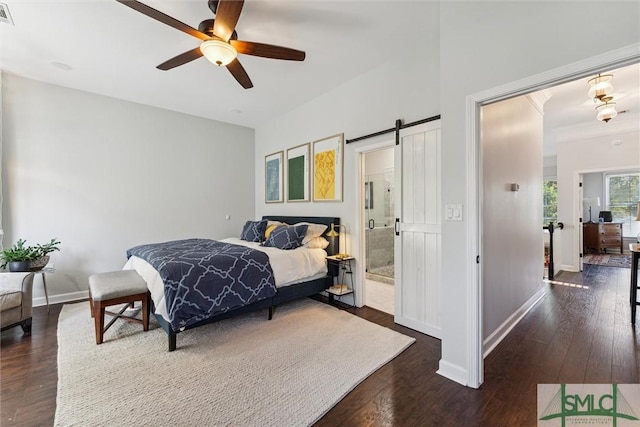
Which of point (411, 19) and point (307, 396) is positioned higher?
point (411, 19)

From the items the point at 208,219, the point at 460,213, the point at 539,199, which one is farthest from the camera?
the point at 208,219

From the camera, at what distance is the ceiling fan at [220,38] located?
→ 1.82 meters

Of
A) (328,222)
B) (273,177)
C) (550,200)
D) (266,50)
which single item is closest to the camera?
(266,50)

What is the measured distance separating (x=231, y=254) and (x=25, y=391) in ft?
5.64

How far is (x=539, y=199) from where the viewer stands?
148 inches

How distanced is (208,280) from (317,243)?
62.4 inches

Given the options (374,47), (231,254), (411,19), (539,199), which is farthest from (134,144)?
(539,199)

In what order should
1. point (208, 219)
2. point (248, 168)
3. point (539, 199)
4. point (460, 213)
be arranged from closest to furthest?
point (460, 213), point (539, 199), point (208, 219), point (248, 168)

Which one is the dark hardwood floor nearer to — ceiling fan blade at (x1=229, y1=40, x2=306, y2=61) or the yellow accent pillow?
the yellow accent pillow

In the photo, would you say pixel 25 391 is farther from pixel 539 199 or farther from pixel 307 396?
pixel 539 199

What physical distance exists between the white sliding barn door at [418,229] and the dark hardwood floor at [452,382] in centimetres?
24

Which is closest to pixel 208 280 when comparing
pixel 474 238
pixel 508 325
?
pixel 474 238

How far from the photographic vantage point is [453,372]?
2.03m

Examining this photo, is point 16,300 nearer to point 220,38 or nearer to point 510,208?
point 220,38
